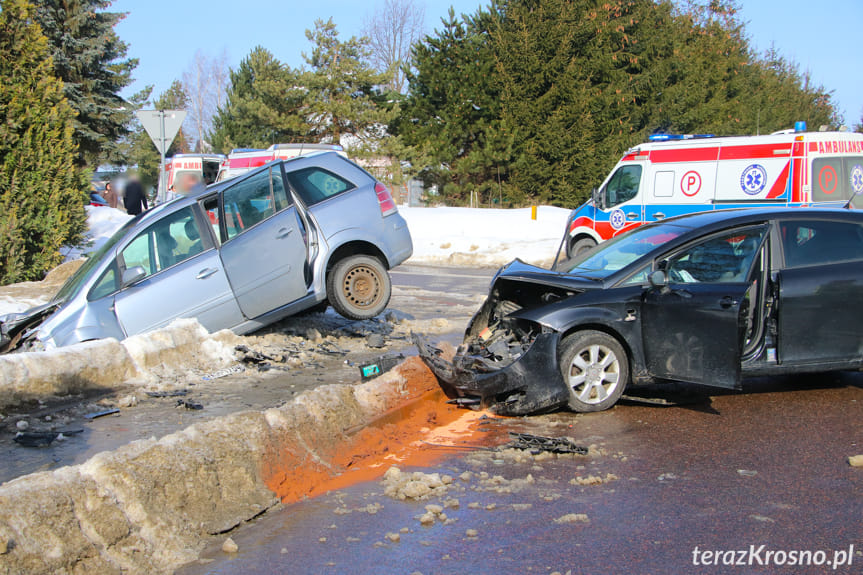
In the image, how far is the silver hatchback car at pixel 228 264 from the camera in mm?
7785

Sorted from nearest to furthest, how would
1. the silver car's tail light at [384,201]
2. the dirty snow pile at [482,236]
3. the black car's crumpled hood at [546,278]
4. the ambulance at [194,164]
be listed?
the black car's crumpled hood at [546,278]
the silver car's tail light at [384,201]
the dirty snow pile at [482,236]
the ambulance at [194,164]

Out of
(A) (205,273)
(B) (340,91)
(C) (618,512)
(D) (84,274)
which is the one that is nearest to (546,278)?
(C) (618,512)

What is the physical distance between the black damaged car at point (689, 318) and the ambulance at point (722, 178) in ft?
22.0

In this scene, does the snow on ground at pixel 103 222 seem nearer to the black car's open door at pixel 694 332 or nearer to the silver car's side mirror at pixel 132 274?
the silver car's side mirror at pixel 132 274

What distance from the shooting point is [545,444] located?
5.11 metres

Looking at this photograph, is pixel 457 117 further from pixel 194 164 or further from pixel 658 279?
pixel 658 279

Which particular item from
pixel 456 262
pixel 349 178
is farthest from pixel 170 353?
pixel 456 262

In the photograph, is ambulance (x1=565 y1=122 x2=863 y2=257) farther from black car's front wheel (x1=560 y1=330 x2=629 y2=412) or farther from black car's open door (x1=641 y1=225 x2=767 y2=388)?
black car's front wheel (x1=560 y1=330 x2=629 y2=412)

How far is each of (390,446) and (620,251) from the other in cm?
280

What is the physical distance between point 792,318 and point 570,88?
1201 inches

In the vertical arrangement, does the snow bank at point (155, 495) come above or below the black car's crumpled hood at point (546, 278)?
below

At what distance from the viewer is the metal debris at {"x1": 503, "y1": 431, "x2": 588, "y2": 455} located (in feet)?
16.5

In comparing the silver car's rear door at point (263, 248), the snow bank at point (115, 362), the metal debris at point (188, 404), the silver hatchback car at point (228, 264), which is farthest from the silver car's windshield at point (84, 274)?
the metal debris at point (188, 404)

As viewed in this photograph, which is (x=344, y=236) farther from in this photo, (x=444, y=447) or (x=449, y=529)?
(x=449, y=529)
